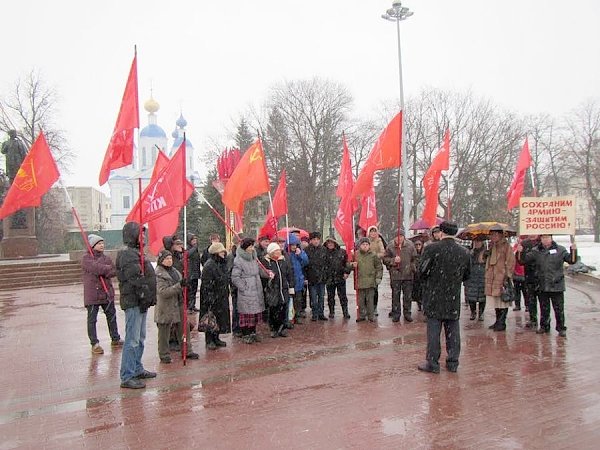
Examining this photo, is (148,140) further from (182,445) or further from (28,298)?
(182,445)

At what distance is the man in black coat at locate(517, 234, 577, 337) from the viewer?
838 cm

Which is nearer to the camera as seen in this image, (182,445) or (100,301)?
(182,445)

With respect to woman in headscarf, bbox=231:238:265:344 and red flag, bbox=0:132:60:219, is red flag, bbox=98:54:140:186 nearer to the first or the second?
red flag, bbox=0:132:60:219

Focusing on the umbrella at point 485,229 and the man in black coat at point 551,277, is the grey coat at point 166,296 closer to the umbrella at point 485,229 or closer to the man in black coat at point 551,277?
the umbrella at point 485,229

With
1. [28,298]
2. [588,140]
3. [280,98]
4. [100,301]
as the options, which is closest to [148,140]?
[280,98]

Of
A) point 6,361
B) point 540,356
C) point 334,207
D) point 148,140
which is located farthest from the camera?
point 148,140

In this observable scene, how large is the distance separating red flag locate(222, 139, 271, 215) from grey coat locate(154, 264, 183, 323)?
7.93 ft

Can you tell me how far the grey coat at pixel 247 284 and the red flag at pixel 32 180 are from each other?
3032 mm

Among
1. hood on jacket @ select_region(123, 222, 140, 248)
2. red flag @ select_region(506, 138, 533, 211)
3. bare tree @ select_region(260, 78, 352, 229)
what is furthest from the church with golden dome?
hood on jacket @ select_region(123, 222, 140, 248)

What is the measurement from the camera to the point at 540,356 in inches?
282

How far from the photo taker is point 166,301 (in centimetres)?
735

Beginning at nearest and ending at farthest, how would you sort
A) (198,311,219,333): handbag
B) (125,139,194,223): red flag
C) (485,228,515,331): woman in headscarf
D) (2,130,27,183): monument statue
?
(125,139,194,223): red flag, (198,311,219,333): handbag, (485,228,515,331): woman in headscarf, (2,130,27,183): monument statue

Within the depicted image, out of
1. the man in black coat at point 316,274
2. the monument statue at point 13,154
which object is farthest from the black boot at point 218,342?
the monument statue at point 13,154

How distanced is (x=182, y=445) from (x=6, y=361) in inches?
189
